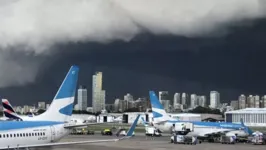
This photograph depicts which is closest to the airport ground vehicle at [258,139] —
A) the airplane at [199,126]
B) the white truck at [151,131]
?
the airplane at [199,126]

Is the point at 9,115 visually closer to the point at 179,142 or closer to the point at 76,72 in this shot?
the point at 179,142

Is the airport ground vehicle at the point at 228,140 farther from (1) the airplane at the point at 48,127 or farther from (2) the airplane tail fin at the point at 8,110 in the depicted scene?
(1) the airplane at the point at 48,127

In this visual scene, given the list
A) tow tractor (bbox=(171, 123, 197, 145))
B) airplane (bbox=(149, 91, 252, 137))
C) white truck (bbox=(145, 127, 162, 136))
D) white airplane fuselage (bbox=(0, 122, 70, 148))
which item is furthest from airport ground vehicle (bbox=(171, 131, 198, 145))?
white airplane fuselage (bbox=(0, 122, 70, 148))

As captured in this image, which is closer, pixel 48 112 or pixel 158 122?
pixel 48 112

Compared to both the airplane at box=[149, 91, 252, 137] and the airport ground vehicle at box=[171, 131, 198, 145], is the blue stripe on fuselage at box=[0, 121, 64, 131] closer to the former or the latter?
the airport ground vehicle at box=[171, 131, 198, 145]

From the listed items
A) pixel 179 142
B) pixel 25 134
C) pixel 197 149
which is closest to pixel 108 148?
pixel 197 149

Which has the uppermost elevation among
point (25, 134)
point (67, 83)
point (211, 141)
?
point (67, 83)

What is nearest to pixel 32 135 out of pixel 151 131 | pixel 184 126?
pixel 184 126
